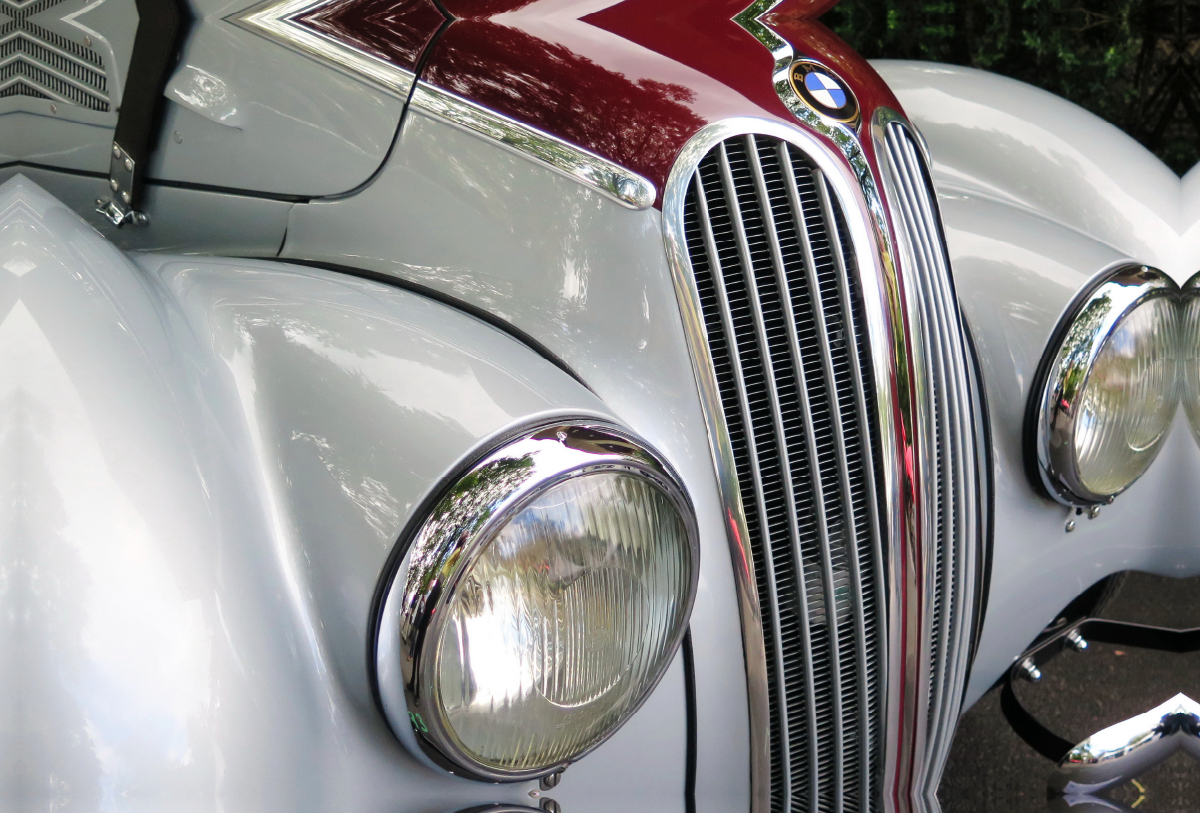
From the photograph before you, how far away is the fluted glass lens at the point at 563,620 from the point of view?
96 centimetres

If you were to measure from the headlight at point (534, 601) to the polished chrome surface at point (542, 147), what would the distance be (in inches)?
14.2

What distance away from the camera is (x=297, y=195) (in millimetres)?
1446

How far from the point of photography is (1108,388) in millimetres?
1594

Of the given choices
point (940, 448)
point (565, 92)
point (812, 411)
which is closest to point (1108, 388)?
point (940, 448)

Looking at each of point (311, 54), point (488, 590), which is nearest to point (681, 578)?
point (488, 590)

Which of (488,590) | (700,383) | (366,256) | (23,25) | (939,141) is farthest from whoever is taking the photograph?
(939,141)

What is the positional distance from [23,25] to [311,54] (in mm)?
525

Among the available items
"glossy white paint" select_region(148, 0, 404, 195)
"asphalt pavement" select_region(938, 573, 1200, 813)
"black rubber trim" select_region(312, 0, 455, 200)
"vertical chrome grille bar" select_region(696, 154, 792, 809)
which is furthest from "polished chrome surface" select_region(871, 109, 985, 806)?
"glossy white paint" select_region(148, 0, 404, 195)

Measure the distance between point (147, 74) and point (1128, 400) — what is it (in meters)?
1.50

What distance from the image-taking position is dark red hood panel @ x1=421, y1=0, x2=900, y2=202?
1.30m

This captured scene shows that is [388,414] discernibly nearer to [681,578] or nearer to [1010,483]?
[681,578]

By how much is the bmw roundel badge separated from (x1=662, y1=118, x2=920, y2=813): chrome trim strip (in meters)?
0.04

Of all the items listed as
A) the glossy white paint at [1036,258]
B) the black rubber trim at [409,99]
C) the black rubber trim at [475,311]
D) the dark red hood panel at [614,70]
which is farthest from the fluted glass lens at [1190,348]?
the black rubber trim at [409,99]

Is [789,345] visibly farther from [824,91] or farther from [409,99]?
[409,99]
